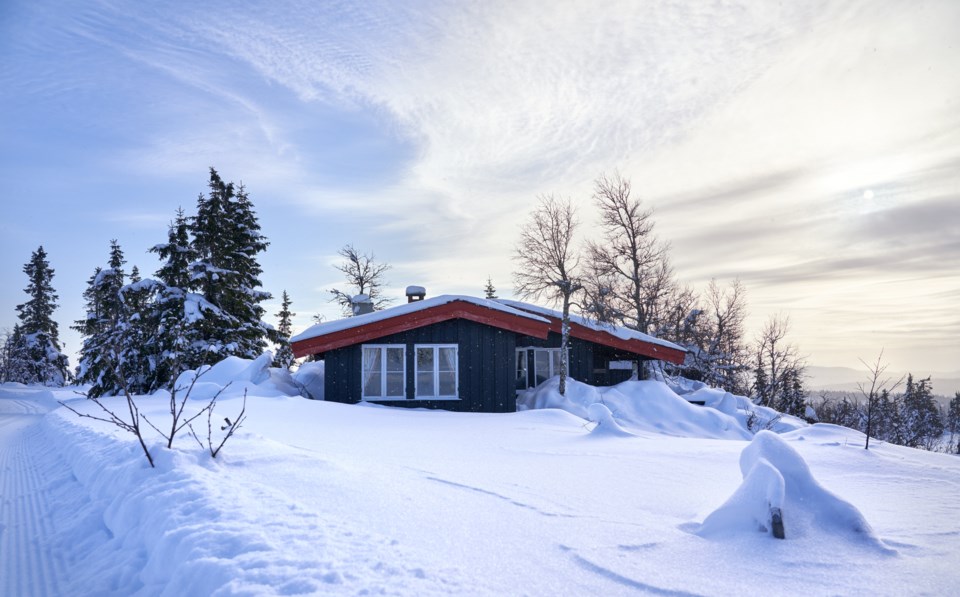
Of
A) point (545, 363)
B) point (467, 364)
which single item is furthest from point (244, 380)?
point (545, 363)

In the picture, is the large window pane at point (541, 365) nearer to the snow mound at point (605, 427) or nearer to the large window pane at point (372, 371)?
the large window pane at point (372, 371)

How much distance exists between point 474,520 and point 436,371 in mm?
12383

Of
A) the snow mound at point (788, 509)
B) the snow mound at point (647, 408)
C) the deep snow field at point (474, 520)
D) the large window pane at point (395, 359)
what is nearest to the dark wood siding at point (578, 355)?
the snow mound at point (647, 408)

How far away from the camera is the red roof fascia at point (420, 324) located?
50.1 ft

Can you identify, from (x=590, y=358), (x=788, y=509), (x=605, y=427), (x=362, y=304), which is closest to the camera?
(x=788, y=509)

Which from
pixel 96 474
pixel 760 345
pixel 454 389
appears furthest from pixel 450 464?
pixel 760 345

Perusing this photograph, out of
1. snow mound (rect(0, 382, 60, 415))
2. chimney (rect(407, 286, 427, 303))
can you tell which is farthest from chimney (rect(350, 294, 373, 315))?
snow mound (rect(0, 382, 60, 415))

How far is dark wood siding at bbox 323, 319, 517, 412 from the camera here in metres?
15.8

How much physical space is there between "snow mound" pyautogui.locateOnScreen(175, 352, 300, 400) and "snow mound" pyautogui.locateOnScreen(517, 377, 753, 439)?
282 inches

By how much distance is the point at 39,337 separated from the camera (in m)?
41.2

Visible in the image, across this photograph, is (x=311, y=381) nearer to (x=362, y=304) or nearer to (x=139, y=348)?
(x=362, y=304)

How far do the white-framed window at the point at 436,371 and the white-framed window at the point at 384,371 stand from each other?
1.31 feet

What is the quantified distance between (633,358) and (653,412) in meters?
5.48

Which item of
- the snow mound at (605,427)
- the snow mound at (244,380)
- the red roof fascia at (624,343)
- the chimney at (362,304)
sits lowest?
the snow mound at (605,427)
